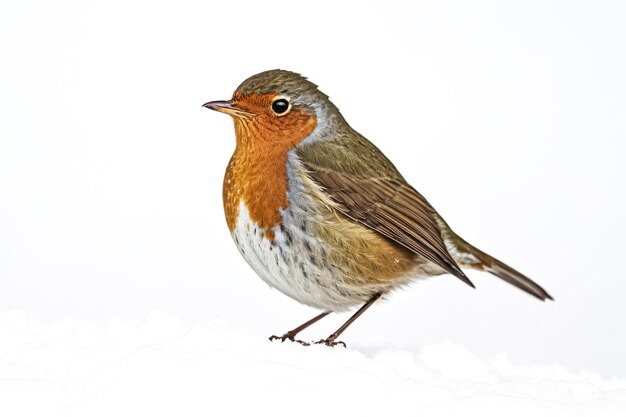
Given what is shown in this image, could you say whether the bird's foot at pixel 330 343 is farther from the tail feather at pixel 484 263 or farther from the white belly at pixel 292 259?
the tail feather at pixel 484 263

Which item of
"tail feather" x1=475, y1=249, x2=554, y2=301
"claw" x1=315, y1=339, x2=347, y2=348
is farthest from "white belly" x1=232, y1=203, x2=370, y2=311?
"tail feather" x1=475, y1=249, x2=554, y2=301

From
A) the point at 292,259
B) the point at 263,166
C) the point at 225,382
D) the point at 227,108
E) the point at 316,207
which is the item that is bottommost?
the point at 225,382

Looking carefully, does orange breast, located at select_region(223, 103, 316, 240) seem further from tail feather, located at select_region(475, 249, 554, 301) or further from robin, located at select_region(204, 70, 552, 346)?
tail feather, located at select_region(475, 249, 554, 301)

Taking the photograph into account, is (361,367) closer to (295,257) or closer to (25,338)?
(295,257)

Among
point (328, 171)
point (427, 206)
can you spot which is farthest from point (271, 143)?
point (427, 206)

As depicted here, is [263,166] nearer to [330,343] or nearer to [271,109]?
[271,109]

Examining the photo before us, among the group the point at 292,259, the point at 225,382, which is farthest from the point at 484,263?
the point at 225,382

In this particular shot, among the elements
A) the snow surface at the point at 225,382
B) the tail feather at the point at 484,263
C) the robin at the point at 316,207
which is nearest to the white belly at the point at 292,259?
the robin at the point at 316,207
